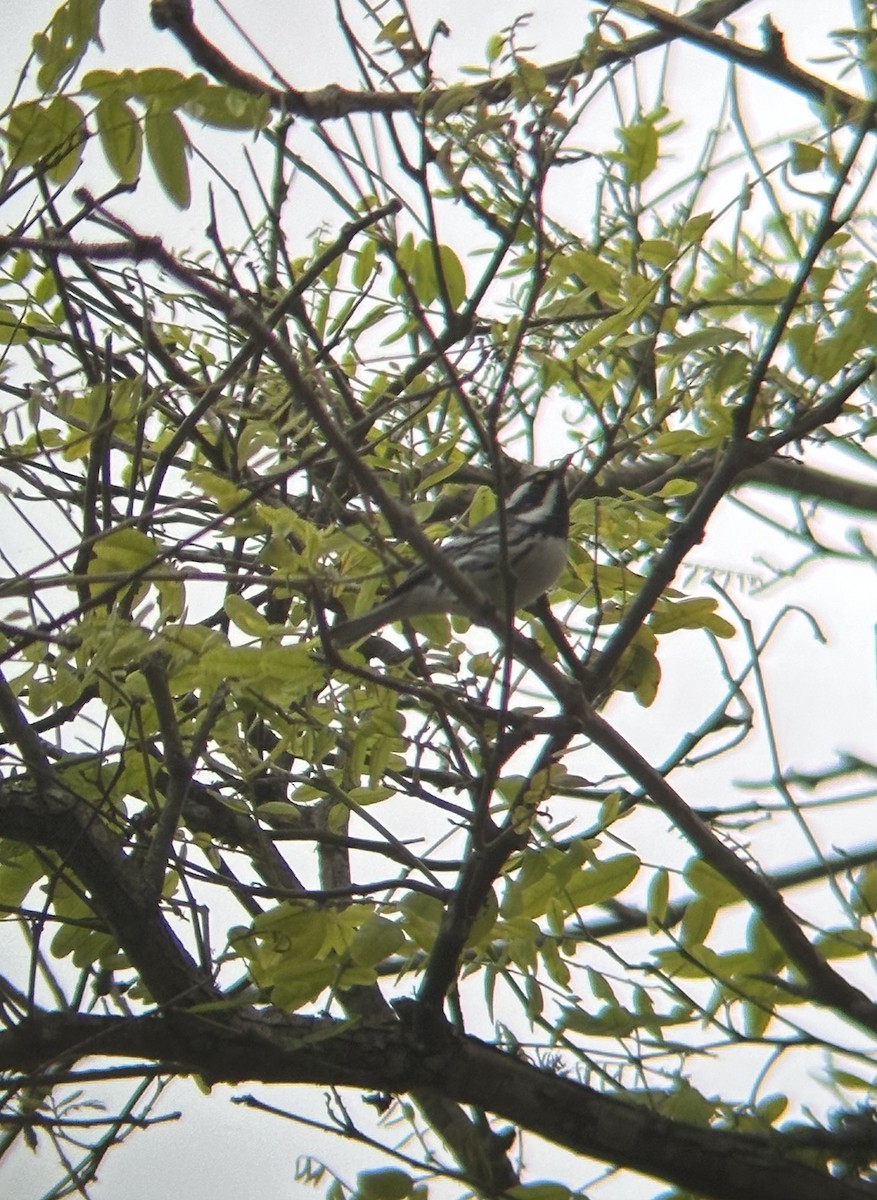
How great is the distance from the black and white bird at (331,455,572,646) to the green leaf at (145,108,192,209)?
540 mm

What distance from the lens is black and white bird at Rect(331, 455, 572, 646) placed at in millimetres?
2035

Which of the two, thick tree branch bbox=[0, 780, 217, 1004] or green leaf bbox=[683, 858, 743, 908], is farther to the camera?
thick tree branch bbox=[0, 780, 217, 1004]

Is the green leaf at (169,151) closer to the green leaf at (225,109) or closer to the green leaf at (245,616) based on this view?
the green leaf at (225,109)

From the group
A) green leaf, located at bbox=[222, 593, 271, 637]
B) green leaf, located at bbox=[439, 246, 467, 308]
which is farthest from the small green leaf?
green leaf, located at bbox=[439, 246, 467, 308]

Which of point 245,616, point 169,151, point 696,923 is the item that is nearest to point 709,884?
point 696,923

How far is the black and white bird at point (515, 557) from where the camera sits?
204 centimetres

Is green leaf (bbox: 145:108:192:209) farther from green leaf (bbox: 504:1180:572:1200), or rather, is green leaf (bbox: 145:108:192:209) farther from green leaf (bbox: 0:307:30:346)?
green leaf (bbox: 504:1180:572:1200)

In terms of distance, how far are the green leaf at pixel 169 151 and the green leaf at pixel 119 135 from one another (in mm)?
22

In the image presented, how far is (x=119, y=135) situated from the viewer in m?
1.54

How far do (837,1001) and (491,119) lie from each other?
1248 millimetres

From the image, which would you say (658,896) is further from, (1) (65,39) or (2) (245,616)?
(1) (65,39)

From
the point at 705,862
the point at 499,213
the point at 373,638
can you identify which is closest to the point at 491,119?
the point at 499,213

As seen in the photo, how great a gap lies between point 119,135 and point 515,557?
1.34 meters

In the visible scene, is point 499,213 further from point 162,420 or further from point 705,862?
point 705,862
